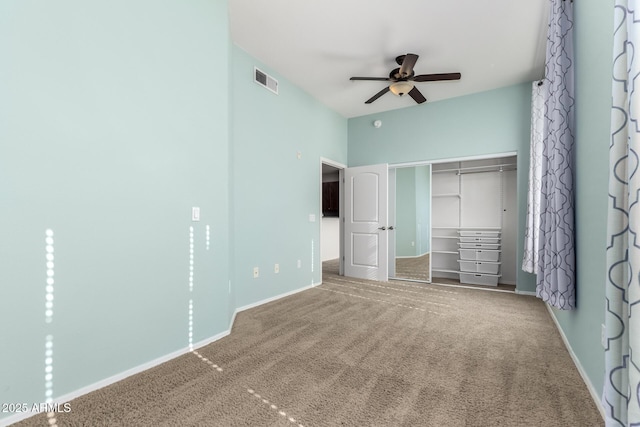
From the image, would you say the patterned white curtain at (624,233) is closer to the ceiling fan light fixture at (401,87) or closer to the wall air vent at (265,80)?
the ceiling fan light fixture at (401,87)

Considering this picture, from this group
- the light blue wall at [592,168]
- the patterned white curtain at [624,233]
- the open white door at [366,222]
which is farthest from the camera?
the open white door at [366,222]

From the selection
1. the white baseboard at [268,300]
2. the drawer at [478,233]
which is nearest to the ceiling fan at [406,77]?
the drawer at [478,233]

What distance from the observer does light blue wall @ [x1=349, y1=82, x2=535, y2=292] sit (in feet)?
13.6

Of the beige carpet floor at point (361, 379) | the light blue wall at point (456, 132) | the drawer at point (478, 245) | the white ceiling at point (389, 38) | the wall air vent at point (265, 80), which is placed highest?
the white ceiling at point (389, 38)

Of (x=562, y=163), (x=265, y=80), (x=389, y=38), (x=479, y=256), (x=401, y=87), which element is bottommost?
(x=479, y=256)

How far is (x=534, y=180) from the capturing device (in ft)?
12.4

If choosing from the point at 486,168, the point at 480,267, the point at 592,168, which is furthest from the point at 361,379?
the point at 486,168

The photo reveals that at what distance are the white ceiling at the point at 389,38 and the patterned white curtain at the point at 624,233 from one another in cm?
221

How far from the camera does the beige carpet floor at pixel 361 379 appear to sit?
59.5 inches

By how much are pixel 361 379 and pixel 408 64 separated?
2.95m

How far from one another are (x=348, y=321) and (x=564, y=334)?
72.2 inches

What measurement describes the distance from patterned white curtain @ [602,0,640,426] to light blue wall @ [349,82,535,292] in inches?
145

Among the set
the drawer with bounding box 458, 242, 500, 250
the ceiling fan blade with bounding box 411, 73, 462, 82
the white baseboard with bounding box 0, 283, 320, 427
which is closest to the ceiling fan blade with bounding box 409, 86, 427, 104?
the ceiling fan blade with bounding box 411, 73, 462, 82

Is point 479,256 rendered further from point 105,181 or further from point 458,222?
point 105,181
